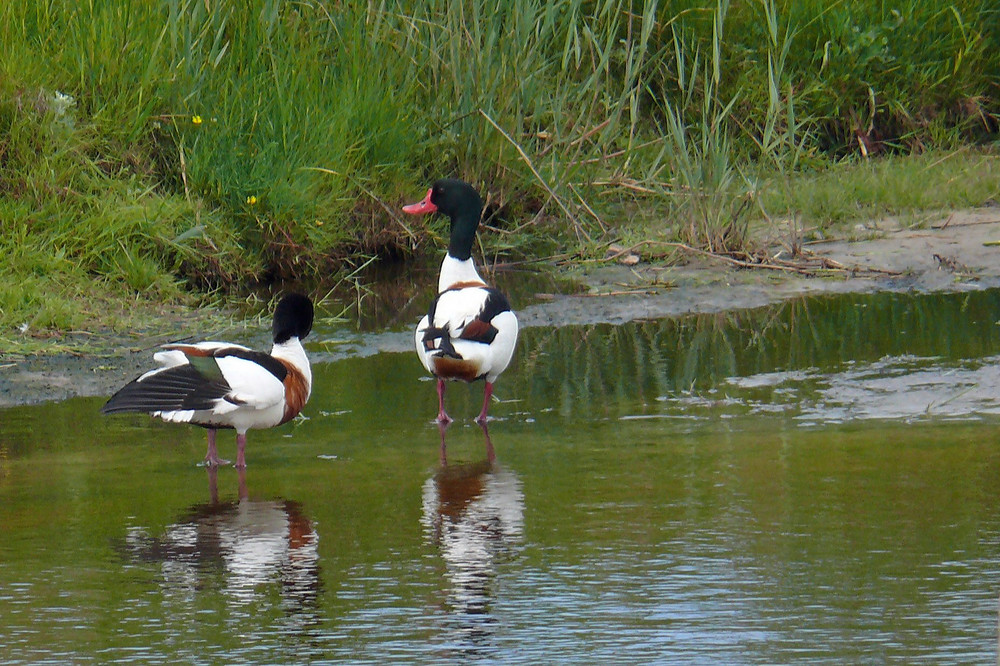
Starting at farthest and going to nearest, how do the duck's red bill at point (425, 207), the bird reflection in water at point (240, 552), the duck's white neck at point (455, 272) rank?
the duck's red bill at point (425, 207), the duck's white neck at point (455, 272), the bird reflection in water at point (240, 552)

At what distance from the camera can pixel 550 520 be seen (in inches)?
180

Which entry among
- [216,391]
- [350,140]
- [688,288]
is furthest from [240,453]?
[350,140]

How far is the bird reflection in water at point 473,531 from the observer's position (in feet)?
12.2

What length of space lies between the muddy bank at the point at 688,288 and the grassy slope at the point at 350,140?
377 mm

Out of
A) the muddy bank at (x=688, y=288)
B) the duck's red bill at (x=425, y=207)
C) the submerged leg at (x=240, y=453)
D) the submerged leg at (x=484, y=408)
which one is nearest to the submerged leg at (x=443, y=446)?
the submerged leg at (x=484, y=408)

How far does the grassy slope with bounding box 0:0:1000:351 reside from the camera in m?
8.63

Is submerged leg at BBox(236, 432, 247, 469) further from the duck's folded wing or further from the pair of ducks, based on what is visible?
the duck's folded wing

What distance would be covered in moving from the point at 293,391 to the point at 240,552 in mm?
1282

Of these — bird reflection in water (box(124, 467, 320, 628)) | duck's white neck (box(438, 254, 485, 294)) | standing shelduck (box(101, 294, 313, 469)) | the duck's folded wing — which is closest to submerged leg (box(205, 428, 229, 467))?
standing shelduck (box(101, 294, 313, 469))

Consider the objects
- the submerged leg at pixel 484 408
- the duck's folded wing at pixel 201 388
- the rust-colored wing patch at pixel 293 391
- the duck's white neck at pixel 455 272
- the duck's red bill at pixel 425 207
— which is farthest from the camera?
the duck's red bill at pixel 425 207

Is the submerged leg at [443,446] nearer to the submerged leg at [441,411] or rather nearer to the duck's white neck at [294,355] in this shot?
the submerged leg at [441,411]

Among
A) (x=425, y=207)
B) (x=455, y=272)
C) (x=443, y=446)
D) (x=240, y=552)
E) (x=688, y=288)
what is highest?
(x=425, y=207)

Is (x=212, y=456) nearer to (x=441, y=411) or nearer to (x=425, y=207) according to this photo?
(x=441, y=411)

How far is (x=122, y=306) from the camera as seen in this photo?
8.09 meters
